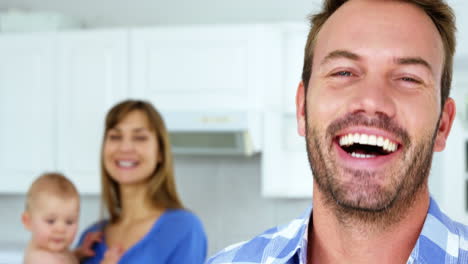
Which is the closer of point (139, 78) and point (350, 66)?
point (350, 66)

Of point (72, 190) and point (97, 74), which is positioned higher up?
point (97, 74)

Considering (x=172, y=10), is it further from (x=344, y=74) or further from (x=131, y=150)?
(x=344, y=74)

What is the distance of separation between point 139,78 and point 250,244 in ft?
7.29

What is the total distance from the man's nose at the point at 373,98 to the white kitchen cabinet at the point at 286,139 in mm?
2096

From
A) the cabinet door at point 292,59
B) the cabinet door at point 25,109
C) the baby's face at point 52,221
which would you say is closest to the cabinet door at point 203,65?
the cabinet door at point 292,59

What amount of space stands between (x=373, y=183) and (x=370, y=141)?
2.3 inches

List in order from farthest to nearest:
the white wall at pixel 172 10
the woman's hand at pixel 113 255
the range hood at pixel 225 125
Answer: the white wall at pixel 172 10 → the range hood at pixel 225 125 → the woman's hand at pixel 113 255

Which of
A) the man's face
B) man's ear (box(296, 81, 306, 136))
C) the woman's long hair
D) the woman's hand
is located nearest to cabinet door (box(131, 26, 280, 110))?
the woman's long hair

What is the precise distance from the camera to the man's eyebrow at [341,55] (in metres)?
0.97

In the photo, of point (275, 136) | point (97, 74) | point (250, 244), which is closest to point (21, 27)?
point (97, 74)

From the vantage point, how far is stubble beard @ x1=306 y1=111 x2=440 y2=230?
901 mm

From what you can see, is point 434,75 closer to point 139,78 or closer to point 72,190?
point 72,190

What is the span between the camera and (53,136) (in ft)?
11.1

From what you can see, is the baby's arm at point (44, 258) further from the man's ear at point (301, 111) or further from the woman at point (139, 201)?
the man's ear at point (301, 111)
